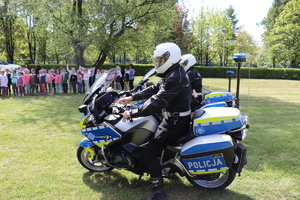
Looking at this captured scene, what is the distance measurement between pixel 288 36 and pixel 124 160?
146 feet

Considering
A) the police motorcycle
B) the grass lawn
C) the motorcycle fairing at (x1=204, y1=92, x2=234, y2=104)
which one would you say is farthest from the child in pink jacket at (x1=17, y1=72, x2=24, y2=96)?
the police motorcycle

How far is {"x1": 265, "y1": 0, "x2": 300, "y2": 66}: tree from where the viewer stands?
4012cm

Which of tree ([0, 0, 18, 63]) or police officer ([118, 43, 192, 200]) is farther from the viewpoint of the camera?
tree ([0, 0, 18, 63])

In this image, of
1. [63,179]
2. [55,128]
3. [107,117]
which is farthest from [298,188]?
[55,128]

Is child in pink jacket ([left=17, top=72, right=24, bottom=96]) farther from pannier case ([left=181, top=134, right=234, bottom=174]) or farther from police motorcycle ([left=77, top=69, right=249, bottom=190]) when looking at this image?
pannier case ([left=181, top=134, right=234, bottom=174])

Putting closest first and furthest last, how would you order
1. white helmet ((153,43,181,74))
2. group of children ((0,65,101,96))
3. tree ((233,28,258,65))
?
white helmet ((153,43,181,74)), group of children ((0,65,101,96)), tree ((233,28,258,65))

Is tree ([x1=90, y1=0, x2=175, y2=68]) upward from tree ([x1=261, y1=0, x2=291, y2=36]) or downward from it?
downward

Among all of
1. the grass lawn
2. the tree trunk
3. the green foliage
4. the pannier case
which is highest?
the tree trunk

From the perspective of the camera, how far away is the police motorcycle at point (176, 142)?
11.4 ft

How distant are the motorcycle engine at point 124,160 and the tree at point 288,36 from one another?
43.4 meters

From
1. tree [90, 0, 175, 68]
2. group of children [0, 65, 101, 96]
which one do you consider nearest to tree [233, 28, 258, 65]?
tree [90, 0, 175, 68]

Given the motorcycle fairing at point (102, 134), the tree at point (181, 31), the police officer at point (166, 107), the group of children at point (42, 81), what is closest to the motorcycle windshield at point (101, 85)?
the motorcycle fairing at point (102, 134)

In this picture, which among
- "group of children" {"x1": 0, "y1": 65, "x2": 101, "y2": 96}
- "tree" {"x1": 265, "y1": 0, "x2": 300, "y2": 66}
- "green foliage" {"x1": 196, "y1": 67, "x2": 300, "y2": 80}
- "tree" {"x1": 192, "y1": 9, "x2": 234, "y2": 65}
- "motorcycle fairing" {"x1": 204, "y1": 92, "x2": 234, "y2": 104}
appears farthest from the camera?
"tree" {"x1": 192, "y1": 9, "x2": 234, "y2": 65}

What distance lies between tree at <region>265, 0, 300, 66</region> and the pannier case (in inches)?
1697
